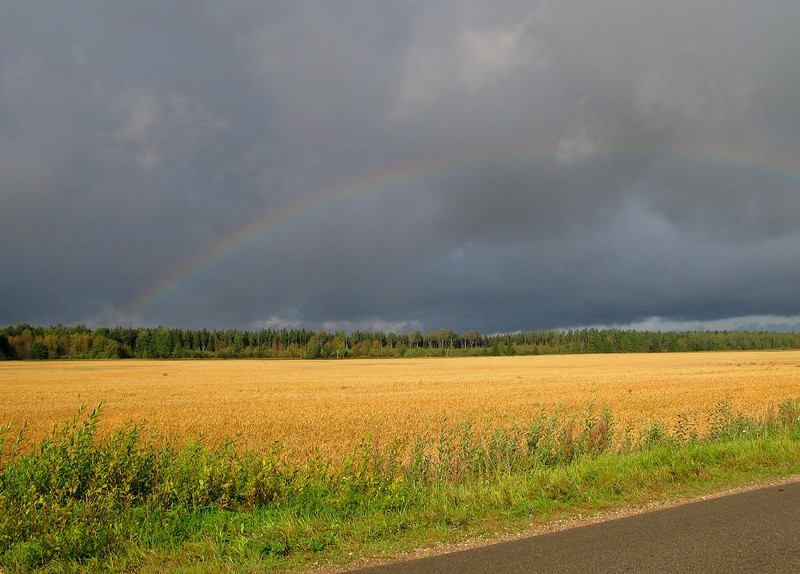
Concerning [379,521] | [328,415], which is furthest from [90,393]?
[379,521]

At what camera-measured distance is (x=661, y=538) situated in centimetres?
702

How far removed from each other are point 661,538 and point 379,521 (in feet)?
12.0

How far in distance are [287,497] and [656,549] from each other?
221 inches

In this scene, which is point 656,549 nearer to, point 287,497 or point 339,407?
point 287,497

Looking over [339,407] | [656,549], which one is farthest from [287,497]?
[339,407]

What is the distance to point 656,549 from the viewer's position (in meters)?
6.65

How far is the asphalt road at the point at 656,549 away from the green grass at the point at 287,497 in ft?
2.42

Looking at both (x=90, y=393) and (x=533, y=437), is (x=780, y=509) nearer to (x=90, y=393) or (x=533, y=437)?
(x=533, y=437)

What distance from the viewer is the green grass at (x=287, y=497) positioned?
277 inches

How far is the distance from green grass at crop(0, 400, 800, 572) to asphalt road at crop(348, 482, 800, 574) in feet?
2.42

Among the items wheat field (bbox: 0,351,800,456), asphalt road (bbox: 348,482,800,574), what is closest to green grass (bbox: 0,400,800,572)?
asphalt road (bbox: 348,482,800,574)

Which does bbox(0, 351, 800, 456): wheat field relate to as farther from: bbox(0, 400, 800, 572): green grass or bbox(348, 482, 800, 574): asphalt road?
bbox(348, 482, 800, 574): asphalt road

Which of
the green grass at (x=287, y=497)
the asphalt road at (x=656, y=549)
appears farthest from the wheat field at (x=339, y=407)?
the asphalt road at (x=656, y=549)

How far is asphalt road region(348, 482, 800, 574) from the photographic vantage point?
20.1 feet
